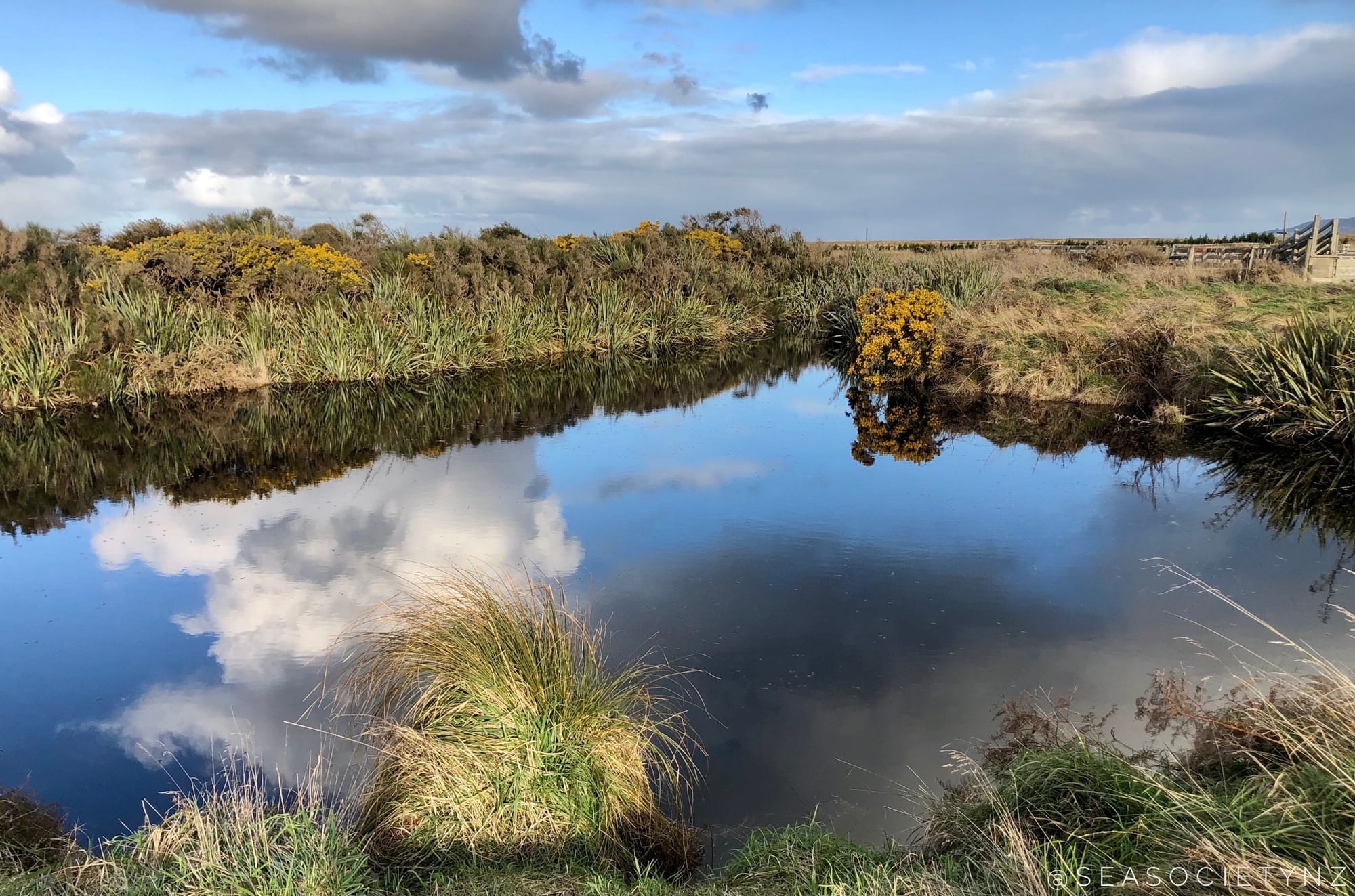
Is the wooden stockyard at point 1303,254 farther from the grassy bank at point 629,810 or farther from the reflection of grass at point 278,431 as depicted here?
the grassy bank at point 629,810

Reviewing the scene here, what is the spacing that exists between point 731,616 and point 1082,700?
7.74ft

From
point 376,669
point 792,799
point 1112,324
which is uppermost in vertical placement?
point 1112,324

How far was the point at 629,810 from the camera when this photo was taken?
4.04 meters

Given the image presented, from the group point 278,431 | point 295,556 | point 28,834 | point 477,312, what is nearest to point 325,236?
point 477,312

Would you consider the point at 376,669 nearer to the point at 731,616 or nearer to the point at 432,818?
the point at 432,818

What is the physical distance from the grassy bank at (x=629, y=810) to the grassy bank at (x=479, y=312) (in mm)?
9476

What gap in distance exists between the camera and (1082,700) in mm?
4934

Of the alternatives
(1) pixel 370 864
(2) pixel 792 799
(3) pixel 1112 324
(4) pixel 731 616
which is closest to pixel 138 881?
(1) pixel 370 864

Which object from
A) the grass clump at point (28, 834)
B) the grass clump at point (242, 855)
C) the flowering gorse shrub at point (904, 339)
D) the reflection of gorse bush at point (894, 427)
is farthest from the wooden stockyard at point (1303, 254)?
the grass clump at point (28, 834)

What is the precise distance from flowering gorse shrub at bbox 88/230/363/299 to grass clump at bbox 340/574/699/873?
43.1 ft

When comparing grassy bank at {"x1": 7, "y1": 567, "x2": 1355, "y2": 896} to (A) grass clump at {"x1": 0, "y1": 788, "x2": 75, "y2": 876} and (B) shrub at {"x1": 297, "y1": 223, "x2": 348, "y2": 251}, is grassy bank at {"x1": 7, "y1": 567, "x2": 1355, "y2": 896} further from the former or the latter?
A: (B) shrub at {"x1": 297, "y1": 223, "x2": 348, "y2": 251}

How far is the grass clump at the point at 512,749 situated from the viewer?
3777 millimetres

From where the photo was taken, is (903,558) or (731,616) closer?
(731,616)

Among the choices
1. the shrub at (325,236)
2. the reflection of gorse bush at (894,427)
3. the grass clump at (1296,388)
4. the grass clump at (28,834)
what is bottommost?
the grass clump at (28,834)
